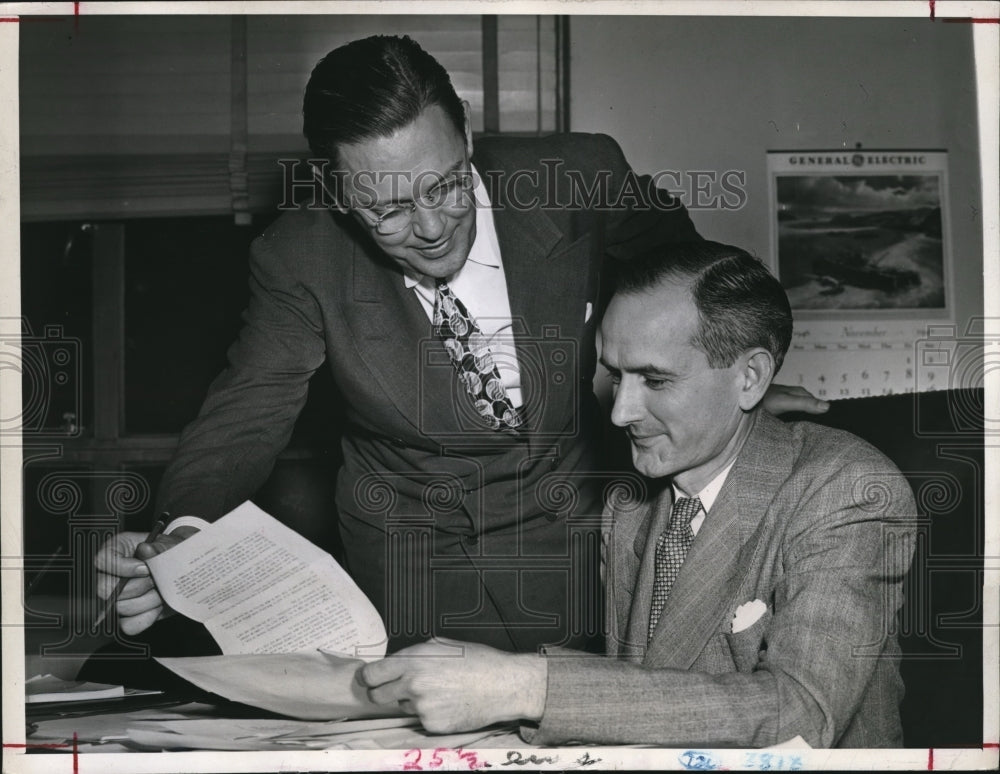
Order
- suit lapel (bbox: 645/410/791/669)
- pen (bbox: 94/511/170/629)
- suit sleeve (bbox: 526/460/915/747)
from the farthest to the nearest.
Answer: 1. pen (bbox: 94/511/170/629)
2. suit lapel (bbox: 645/410/791/669)
3. suit sleeve (bbox: 526/460/915/747)

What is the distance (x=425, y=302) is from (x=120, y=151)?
0.64 metres

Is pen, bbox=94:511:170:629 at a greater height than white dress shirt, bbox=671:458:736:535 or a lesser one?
lesser

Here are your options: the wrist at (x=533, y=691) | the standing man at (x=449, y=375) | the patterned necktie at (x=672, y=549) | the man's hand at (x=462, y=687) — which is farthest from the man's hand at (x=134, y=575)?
the patterned necktie at (x=672, y=549)

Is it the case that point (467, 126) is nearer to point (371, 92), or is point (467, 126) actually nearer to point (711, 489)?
point (371, 92)

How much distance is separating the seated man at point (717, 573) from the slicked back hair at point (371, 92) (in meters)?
0.46

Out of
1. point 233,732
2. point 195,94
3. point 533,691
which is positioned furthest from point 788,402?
point 195,94

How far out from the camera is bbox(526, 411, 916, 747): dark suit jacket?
4.74 ft

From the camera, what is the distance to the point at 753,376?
160 centimetres

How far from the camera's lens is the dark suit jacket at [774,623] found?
1.44m

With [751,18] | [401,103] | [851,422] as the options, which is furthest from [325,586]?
[751,18]

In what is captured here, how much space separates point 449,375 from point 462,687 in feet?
1.79

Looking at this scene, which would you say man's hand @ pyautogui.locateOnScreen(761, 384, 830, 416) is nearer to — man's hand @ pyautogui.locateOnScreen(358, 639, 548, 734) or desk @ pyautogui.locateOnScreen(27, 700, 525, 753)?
man's hand @ pyautogui.locateOnScreen(358, 639, 548, 734)
